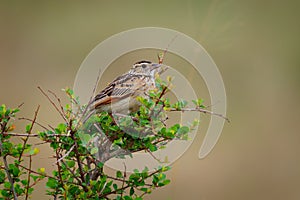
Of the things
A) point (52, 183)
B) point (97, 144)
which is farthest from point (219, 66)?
point (52, 183)

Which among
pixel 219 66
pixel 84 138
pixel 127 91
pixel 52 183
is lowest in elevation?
pixel 52 183

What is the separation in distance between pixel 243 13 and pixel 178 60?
5.25ft

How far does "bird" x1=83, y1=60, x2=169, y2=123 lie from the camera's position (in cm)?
382

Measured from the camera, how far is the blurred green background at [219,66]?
698 cm

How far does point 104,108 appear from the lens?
382cm

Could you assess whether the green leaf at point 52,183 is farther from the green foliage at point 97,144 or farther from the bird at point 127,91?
the bird at point 127,91

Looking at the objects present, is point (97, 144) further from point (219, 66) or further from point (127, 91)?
point (219, 66)

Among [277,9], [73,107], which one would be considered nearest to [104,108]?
[73,107]

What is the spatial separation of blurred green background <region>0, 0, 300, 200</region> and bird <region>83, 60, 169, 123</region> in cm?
239

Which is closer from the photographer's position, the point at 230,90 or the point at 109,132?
the point at 109,132

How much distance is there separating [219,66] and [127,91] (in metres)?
4.03

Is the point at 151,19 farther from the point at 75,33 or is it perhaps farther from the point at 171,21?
the point at 75,33

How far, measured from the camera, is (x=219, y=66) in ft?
26.4

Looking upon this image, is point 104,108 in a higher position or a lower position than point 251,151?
lower
